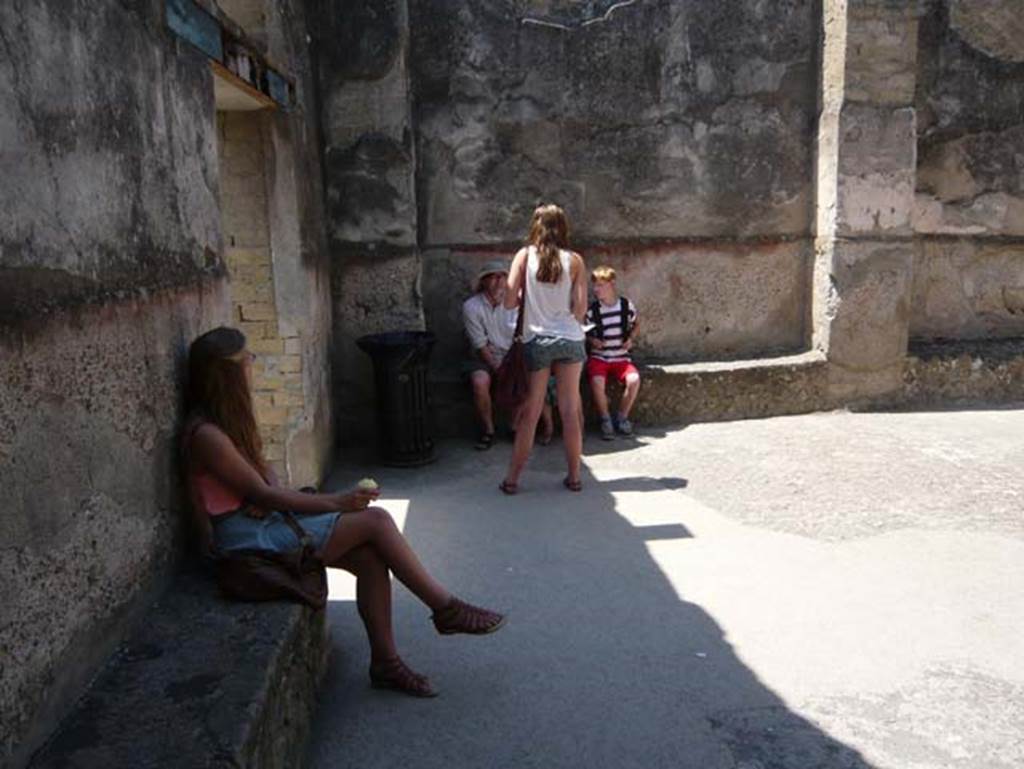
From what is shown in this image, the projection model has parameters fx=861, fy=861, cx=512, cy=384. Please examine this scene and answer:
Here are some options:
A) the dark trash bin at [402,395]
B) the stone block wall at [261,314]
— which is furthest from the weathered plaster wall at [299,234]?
the dark trash bin at [402,395]

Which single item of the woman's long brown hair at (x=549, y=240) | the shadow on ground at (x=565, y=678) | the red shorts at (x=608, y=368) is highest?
the woman's long brown hair at (x=549, y=240)

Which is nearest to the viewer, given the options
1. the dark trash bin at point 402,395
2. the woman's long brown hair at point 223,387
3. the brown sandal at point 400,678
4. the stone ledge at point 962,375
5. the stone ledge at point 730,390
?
the woman's long brown hair at point 223,387

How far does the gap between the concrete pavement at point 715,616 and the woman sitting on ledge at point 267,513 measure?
23 cm

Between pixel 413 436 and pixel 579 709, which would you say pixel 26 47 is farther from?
pixel 413 436

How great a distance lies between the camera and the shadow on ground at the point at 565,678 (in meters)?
2.42

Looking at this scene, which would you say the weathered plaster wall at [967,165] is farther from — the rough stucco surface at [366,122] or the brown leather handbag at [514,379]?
the rough stucco surface at [366,122]

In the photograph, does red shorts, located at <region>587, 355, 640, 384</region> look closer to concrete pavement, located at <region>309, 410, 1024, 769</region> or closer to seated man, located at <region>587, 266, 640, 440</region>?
seated man, located at <region>587, 266, 640, 440</region>

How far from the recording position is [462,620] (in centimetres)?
278

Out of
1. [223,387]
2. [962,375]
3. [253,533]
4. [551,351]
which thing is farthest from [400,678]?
[962,375]

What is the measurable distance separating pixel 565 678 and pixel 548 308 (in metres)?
2.26

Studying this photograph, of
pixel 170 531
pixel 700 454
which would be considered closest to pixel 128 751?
pixel 170 531

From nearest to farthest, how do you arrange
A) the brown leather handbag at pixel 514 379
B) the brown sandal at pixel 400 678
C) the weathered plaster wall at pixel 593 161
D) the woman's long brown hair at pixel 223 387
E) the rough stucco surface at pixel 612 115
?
the woman's long brown hair at pixel 223 387 → the brown sandal at pixel 400 678 → the brown leather handbag at pixel 514 379 → the weathered plaster wall at pixel 593 161 → the rough stucco surface at pixel 612 115

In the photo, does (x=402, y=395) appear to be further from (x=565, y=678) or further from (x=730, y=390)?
(x=565, y=678)

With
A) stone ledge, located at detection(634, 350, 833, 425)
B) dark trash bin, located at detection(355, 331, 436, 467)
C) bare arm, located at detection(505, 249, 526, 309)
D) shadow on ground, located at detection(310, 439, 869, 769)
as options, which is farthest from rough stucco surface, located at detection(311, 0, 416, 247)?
shadow on ground, located at detection(310, 439, 869, 769)
